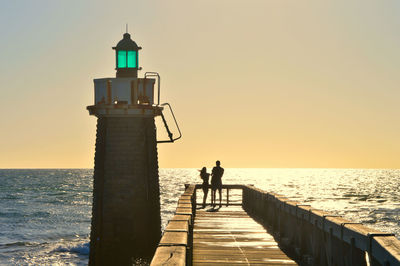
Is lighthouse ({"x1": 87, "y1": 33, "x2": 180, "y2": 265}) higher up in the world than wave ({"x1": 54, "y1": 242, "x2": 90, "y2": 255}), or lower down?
higher up

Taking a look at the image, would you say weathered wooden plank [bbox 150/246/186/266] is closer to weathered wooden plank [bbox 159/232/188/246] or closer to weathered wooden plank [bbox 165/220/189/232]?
weathered wooden plank [bbox 159/232/188/246]

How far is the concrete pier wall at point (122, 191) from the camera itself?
2277cm

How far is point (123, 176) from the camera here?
22766 mm

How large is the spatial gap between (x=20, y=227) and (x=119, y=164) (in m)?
31.1

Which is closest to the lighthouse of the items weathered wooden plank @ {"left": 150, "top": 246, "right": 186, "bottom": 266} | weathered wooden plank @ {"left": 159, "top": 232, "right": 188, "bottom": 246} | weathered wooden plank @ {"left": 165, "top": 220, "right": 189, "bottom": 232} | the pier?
the pier

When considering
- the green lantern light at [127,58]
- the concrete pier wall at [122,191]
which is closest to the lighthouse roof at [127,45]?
the green lantern light at [127,58]

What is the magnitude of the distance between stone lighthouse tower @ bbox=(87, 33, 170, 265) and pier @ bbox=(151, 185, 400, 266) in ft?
10.6

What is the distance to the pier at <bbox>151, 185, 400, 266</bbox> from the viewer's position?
702cm

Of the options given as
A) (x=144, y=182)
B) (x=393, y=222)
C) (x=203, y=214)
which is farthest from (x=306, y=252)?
(x=393, y=222)

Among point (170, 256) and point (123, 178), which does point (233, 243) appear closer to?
point (170, 256)

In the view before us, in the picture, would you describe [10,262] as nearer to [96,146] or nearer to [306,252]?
[96,146]

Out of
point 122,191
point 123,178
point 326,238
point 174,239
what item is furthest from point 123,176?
point 174,239

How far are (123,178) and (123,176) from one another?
0.08m

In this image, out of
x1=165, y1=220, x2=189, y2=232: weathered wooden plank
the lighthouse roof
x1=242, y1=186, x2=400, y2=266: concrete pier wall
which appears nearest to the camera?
x1=242, y1=186, x2=400, y2=266: concrete pier wall
